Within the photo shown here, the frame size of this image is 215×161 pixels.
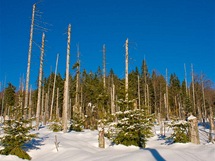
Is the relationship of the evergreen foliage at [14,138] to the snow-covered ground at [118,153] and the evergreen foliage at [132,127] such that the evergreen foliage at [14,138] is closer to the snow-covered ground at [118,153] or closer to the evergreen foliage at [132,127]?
the snow-covered ground at [118,153]

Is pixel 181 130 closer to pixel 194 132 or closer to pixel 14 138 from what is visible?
pixel 194 132

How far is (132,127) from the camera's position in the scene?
13453mm

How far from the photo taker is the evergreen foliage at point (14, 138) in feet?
38.2

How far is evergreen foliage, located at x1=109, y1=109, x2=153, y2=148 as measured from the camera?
44.7 feet

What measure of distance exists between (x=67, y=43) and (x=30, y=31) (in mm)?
4052

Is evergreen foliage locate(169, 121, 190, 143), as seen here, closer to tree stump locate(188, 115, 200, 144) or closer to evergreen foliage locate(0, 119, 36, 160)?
tree stump locate(188, 115, 200, 144)

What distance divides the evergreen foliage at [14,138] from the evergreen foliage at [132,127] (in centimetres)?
500

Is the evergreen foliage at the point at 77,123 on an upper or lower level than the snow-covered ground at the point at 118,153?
upper

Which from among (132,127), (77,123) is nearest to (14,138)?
(132,127)

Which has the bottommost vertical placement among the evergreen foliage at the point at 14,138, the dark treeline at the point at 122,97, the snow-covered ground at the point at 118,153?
the snow-covered ground at the point at 118,153

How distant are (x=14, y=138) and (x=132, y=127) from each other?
6.08m

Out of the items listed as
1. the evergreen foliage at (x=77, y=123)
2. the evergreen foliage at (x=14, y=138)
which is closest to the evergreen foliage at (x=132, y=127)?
the evergreen foliage at (x=14, y=138)

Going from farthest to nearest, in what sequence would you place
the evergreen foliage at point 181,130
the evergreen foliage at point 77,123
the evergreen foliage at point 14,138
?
the evergreen foliage at point 77,123, the evergreen foliage at point 181,130, the evergreen foliage at point 14,138

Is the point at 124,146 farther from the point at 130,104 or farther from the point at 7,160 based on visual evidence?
the point at 7,160
